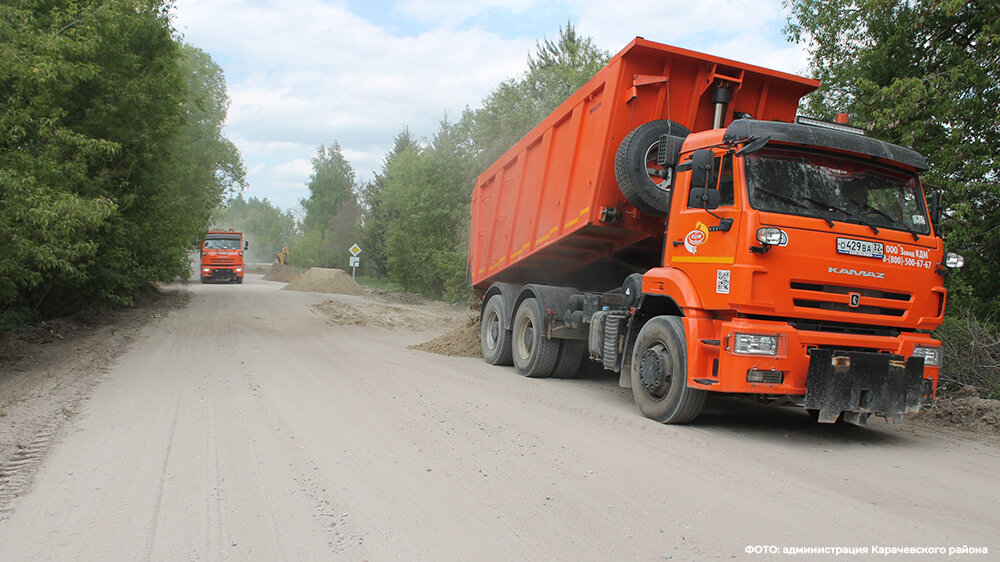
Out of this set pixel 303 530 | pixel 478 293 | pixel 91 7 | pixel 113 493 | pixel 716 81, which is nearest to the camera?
pixel 303 530

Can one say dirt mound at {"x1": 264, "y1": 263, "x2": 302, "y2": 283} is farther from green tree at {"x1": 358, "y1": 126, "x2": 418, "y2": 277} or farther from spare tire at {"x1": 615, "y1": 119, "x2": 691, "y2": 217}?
spare tire at {"x1": 615, "y1": 119, "x2": 691, "y2": 217}

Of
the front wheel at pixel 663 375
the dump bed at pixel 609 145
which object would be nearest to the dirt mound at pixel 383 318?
the dump bed at pixel 609 145

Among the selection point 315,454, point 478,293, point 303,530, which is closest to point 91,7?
point 478,293

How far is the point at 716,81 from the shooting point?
7531 millimetres

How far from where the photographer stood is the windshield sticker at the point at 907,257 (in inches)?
234

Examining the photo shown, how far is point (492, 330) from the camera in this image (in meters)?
11.4

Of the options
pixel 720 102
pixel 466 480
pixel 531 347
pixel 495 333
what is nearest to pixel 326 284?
pixel 495 333

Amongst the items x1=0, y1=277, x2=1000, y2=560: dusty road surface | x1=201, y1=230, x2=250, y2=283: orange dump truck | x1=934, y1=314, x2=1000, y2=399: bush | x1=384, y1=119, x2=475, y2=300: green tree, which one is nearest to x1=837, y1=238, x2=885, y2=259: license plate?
x1=0, y1=277, x2=1000, y2=560: dusty road surface

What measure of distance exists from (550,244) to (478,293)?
13.6 ft

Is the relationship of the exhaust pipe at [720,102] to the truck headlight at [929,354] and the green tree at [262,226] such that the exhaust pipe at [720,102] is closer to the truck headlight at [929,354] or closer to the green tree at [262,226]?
the truck headlight at [929,354]

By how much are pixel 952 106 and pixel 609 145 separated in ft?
17.0

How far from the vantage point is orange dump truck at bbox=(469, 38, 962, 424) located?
18.9 ft

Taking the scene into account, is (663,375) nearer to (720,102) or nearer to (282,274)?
(720,102)

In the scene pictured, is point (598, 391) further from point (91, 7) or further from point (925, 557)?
point (91, 7)
